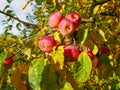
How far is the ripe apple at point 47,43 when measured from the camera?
1688mm

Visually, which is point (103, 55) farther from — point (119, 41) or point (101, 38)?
point (119, 41)

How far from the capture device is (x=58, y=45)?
174cm

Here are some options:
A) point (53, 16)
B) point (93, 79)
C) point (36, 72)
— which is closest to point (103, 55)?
point (53, 16)

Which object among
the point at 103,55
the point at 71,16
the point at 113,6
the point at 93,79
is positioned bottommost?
the point at 93,79

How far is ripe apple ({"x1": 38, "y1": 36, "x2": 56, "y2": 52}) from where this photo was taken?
1.69 meters

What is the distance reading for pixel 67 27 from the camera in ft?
5.41

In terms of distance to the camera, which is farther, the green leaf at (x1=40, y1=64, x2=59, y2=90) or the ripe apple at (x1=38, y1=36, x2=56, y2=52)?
the ripe apple at (x1=38, y1=36, x2=56, y2=52)

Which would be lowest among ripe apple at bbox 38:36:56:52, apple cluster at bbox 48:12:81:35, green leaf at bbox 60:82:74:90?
green leaf at bbox 60:82:74:90

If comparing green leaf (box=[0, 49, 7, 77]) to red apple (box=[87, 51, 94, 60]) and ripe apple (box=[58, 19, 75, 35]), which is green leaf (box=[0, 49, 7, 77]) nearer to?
ripe apple (box=[58, 19, 75, 35])

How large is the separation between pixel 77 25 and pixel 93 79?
2.55m

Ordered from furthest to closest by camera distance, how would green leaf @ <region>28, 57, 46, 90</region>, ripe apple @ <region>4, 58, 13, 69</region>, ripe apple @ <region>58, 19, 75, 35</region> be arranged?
ripe apple @ <region>4, 58, 13, 69</region>, ripe apple @ <region>58, 19, 75, 35</region>, green leaf @ <region>28, 57, 46, 90</region>

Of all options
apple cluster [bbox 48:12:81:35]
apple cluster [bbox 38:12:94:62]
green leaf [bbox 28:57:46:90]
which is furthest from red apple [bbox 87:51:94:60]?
green leaf [bbox 28:57:46:90]

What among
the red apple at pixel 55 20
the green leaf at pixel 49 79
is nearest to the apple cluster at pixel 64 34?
the red apple at pixel 55 20

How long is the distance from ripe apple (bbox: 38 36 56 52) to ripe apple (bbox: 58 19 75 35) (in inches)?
2.3
